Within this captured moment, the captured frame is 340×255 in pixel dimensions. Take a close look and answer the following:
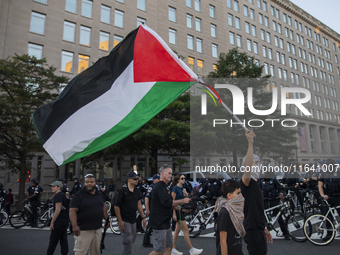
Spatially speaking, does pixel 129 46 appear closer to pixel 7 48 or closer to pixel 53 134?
pixel 53 134

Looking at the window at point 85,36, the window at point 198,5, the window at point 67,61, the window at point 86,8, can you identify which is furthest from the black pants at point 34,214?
the window at point 198,5

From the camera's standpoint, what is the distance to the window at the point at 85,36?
28.1 metres

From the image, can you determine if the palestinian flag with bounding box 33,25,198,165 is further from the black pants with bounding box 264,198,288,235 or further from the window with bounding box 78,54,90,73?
the window with bounding box 78,54,90,73

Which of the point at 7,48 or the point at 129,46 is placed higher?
the point at 7,48

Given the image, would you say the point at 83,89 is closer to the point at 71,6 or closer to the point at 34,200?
the point at 34,200

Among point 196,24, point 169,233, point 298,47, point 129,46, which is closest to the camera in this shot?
point 169,233

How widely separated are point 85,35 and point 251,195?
2887 centimetres

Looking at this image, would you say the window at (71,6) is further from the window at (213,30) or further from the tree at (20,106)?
the window at (213,30)

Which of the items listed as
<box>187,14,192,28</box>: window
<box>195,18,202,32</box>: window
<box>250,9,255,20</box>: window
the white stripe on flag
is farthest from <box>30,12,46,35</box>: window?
<box>250,9,255,20</box>: window

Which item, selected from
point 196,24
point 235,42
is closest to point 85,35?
point 196,24

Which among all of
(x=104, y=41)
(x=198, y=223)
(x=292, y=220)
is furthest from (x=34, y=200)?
(x=104, y=41)

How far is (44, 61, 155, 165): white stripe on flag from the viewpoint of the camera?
16.8ft

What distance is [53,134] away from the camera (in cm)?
533

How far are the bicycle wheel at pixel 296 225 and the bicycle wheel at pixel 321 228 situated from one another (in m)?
0.24
